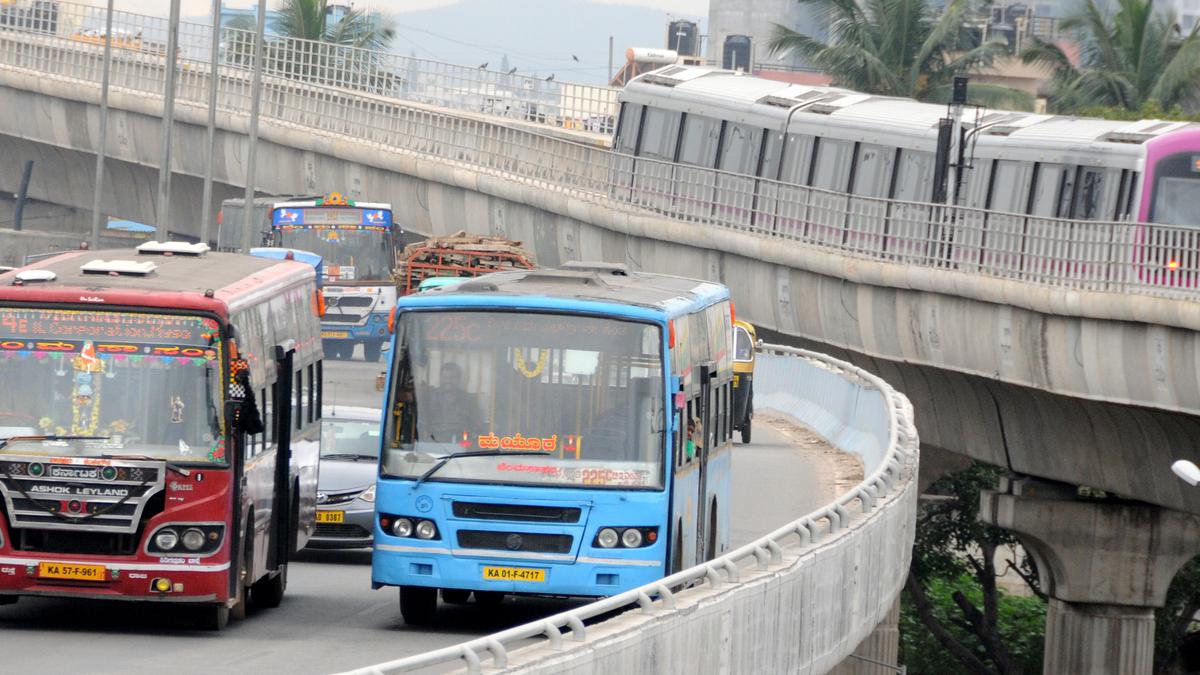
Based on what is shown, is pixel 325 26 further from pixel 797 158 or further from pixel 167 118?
pixel 797 158

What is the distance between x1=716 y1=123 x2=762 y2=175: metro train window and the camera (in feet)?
137

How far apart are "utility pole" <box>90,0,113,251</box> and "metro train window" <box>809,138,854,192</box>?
19.3 m

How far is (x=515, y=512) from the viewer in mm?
13859

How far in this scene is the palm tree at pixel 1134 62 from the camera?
5728cm

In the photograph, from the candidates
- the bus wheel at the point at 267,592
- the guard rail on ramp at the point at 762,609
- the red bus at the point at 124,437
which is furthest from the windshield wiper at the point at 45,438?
the guard rail on ramp at the point at 762,609

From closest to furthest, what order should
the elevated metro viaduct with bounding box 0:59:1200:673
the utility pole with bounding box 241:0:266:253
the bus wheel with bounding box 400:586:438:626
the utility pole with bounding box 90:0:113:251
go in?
the bus wheel with bounding box 400:586:438:626 < the elevated metro viaduct with bounding box 0:59:1200:673 < the utility pole with bounding box 241:0:266:253 < the utility pole with bounding box 90:0:113:251

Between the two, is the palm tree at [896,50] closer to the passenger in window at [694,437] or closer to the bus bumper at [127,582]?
the passenger in window at [694,437]

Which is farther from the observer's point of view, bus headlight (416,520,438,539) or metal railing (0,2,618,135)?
metal railing (0,2,618,135)

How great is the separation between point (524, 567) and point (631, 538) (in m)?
0.70

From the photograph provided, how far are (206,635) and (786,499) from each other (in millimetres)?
11558

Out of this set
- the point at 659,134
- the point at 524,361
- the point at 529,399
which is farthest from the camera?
the point at 659,134

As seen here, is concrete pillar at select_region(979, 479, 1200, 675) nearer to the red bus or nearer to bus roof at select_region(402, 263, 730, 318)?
bus roof at select_region(402, 263, 730, 318)

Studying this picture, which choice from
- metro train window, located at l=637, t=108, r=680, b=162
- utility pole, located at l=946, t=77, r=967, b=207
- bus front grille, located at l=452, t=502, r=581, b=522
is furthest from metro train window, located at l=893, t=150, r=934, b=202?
bus front grille, located at l=452, t=502, r=581, b=522

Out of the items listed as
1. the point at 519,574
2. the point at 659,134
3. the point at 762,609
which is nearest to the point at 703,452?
the point at 519,574
